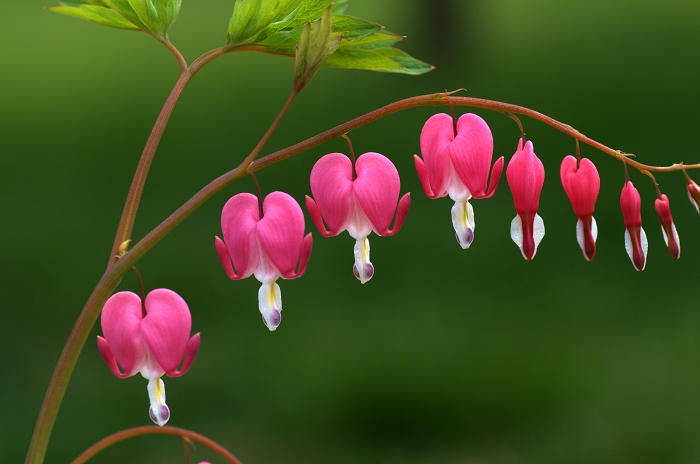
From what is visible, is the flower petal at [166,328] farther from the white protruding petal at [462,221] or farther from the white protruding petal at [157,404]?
the white protruding petal at [462,221]

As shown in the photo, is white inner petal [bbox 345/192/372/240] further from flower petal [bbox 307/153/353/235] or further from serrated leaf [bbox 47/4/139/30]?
serrated leaf [bbox 47/4/139/30]

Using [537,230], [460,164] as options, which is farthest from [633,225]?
[460,164]

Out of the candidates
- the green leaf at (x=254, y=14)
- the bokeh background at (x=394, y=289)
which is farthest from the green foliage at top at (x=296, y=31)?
the bokeh background at (x=394, y=289)

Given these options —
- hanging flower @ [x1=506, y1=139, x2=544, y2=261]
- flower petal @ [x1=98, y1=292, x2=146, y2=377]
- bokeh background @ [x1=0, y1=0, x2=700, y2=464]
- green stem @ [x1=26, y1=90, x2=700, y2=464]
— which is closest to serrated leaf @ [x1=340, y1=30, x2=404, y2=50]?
green stem @ [x1=26, y1=90, x2=700, y2=464]

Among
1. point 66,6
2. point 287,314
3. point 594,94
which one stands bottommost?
point 287,314

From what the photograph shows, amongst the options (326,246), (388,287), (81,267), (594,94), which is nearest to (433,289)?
(388,287)

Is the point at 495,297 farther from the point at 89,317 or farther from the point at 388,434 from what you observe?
the point at 89,317

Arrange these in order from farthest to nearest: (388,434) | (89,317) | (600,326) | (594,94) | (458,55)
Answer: (458,55) → (594,94) → (600,326) → (388,434) → (89,317)
